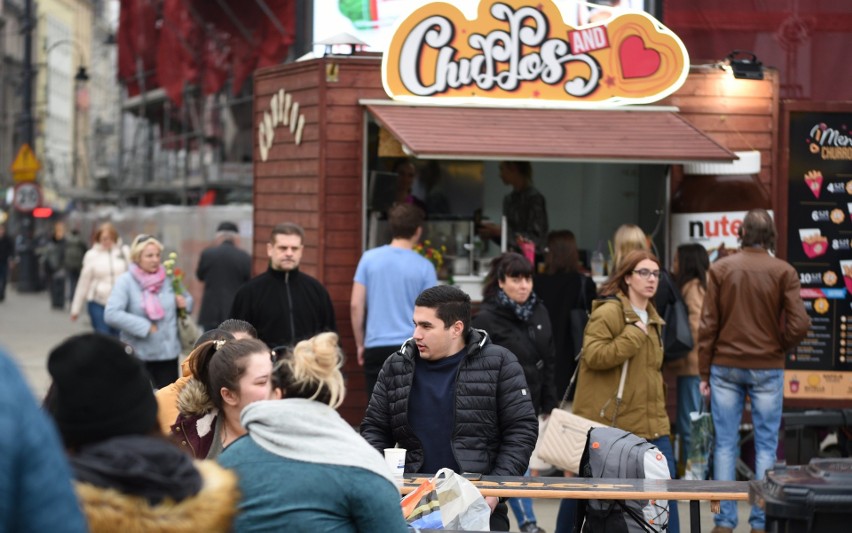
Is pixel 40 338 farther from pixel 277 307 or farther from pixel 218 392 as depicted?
pixel 218 392

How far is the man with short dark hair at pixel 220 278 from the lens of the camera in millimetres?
13258

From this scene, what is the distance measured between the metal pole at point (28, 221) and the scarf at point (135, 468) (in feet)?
102

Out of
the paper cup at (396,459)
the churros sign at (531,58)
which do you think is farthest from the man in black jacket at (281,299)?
the paper cup at (396,459)

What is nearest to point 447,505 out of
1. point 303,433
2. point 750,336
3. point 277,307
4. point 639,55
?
point 303,433

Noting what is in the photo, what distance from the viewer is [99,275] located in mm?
13688

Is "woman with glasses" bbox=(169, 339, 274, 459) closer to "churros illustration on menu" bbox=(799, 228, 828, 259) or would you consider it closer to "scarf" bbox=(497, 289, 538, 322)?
"scarf" bbox=(497, 289, 538, 322)

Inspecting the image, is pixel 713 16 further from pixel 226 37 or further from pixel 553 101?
pixel 226 37

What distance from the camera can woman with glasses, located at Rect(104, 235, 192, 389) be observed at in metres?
10.3

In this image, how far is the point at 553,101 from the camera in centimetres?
1095

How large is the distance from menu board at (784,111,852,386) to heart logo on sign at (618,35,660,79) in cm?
120

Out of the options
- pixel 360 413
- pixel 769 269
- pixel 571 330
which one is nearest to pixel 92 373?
pixel 769 269

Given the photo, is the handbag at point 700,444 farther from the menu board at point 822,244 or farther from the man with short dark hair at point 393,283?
the man with short dark hair at point 393,283

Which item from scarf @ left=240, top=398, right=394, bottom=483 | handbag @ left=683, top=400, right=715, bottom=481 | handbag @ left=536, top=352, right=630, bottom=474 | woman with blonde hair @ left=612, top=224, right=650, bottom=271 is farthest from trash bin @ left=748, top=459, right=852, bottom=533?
woman with blonde hair @ left=612, top=224, right=650, bottom=271

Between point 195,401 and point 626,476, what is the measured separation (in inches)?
93.9
